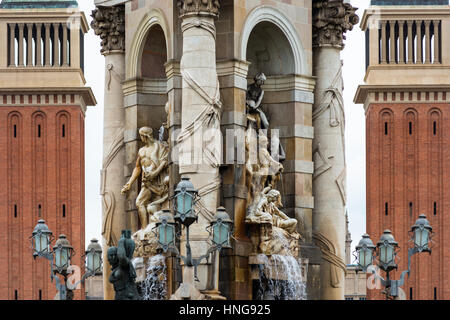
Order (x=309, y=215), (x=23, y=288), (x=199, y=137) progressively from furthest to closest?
(x=23, y=288)
(x=309, y=215)
(x=199, y=137)

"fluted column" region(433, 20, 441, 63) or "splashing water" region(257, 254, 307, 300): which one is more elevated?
"fluted column" region(433, 20, 441, 63)

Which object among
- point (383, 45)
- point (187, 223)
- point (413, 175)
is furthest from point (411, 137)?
point (187, 223)

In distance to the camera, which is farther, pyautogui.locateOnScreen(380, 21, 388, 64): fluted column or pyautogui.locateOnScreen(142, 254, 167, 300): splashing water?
pyautogui.locateOnScreen(380, 21, 388, 64): fluted column

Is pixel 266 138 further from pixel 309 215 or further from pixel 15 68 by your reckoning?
pixel 15 68

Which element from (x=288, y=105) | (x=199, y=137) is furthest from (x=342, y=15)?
→ (x=199, y=137)

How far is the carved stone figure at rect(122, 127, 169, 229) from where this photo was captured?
40.4m

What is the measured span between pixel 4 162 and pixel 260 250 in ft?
300

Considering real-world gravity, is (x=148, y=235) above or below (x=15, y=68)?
below

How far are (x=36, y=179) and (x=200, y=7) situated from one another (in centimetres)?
9061

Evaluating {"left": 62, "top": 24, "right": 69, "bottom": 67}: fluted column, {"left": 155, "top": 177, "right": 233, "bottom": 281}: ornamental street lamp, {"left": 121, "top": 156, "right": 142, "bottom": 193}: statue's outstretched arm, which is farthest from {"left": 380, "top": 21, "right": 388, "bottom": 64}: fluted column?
{"left": 155, "top": 177, "right": 233, "bottom": 281}: ornamental street lamp

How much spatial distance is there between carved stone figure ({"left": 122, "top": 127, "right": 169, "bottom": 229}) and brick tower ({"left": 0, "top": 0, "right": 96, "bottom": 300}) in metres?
82.5

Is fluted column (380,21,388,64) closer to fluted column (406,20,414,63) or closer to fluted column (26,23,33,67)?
fluted column (406,20,414,63)

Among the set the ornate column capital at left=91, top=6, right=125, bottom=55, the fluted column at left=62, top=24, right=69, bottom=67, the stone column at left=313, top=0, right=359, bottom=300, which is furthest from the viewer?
the fluted column at left=62, top=24, right=69, bottom=67

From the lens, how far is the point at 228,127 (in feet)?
129
